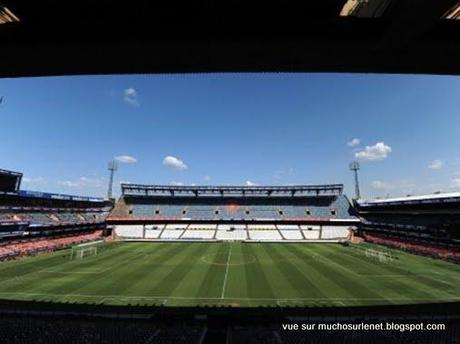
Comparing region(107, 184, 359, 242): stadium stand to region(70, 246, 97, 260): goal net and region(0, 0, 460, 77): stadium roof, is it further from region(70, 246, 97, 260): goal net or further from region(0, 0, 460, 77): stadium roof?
region(0, 0, 460, 77): stadium roof

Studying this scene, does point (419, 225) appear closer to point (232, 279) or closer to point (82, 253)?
point (232, 279)

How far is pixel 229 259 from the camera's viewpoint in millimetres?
47250

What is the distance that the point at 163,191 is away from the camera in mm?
92000

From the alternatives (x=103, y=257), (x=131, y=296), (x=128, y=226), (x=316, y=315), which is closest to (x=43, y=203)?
(x=128, y=226)

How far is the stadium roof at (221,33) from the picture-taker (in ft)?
25.7

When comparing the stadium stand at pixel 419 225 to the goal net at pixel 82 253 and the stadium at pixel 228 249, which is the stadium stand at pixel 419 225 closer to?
the stadium at pixel 228 249

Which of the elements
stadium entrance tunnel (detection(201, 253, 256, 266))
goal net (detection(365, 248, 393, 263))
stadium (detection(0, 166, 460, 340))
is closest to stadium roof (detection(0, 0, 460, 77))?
stadium (detection(0, 166, 460, 340))

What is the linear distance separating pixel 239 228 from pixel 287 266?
123ft

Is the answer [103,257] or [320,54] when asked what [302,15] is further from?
[103,257]

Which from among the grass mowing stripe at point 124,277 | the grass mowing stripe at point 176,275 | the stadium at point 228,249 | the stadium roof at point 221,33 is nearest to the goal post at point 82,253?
the stadium at point 228,249

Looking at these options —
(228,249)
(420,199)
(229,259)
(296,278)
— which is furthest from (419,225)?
(229,259)

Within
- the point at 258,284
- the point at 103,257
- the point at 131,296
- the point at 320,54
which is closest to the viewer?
the point at 320,54

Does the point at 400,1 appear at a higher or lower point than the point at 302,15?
Answer: lower

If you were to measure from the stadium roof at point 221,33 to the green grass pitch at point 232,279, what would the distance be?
21448 millimetres
